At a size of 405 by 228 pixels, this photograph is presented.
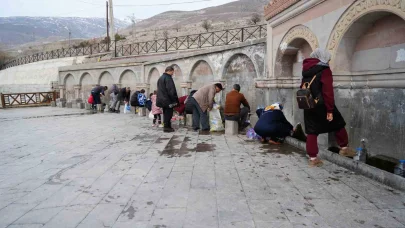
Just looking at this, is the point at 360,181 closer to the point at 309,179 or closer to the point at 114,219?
the point at 309,179

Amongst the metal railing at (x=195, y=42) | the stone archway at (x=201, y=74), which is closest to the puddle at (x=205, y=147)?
the stone archway at (x=201, y=74)

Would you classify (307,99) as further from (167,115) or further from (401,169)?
(167,115)

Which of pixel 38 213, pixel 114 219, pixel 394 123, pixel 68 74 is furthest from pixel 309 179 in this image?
pixel 68 74

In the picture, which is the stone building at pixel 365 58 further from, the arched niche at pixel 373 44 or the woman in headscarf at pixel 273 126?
the woman in headscarf at pixel 273 126

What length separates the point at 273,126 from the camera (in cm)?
571

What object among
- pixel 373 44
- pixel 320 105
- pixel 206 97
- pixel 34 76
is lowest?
pixel 320 105

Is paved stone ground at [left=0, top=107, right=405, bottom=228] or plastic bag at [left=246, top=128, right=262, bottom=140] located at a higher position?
plastic bag at [left=246, top=128, right=262, bottom=140]

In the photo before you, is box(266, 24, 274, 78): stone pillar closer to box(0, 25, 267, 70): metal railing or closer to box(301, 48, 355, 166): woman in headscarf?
box(301, 48, 355, 166): woman in headscarf

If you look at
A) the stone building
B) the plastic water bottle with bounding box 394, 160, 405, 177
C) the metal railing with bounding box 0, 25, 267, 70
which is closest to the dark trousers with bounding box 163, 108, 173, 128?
the stone building

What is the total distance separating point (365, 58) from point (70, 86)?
20162 millimetres

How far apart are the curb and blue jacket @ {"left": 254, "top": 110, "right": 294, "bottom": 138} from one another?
1059 millimetres

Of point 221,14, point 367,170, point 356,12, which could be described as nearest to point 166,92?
point 356,12

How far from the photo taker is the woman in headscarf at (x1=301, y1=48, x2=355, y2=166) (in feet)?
13.5

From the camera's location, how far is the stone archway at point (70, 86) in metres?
20.3
